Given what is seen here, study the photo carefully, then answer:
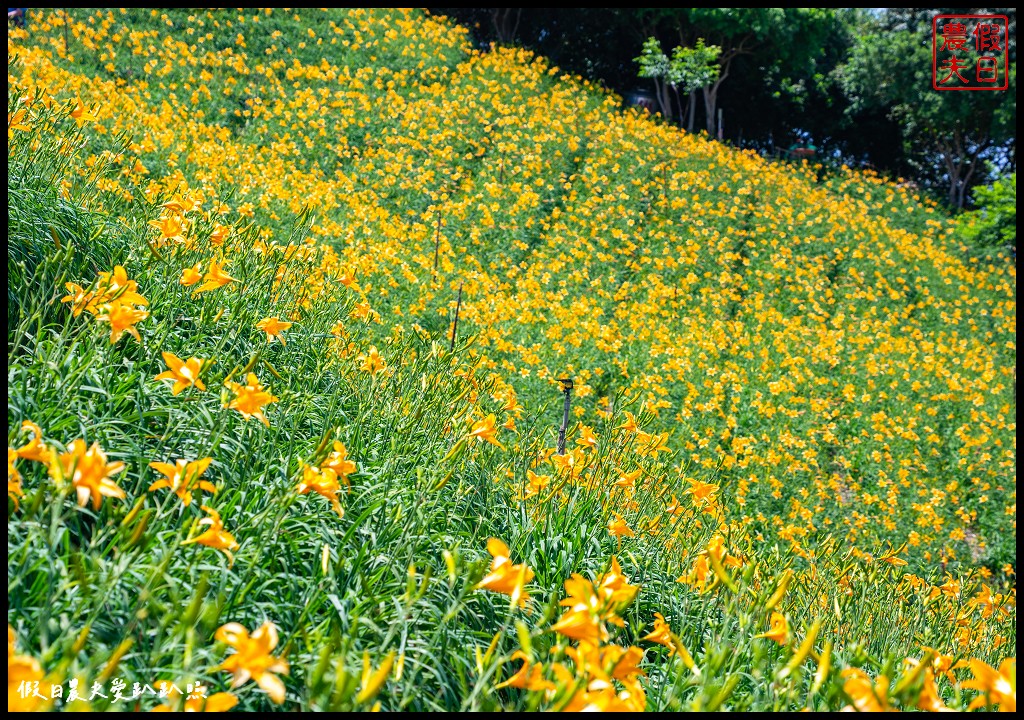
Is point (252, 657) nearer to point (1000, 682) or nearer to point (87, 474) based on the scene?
point (87, 474)

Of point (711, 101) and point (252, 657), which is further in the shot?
point (711, 101)

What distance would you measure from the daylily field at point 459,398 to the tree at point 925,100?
11.4ft

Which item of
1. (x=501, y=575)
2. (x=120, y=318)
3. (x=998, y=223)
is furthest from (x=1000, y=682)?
(x=998, y=223)

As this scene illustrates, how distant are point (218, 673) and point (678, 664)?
1.06 metres

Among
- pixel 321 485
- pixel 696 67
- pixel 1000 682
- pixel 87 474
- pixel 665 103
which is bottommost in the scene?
pixel 1000 682

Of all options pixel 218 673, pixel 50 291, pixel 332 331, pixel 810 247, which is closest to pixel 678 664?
pixel 218 673

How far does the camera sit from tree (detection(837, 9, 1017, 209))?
1508 centimetres

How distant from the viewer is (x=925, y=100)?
15641 mm

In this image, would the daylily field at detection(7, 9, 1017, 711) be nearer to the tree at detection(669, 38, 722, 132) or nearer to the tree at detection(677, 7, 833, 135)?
the tree at detection(669, 38, 722, 132)

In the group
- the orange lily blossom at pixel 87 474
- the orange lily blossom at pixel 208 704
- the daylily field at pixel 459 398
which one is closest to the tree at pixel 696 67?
the daylily field at pixel 459 398

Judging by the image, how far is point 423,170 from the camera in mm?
8844

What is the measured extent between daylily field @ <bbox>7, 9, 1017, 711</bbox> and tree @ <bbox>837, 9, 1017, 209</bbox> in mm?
3485

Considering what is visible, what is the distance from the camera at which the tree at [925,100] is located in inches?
594

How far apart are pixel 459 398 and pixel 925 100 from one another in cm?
1709
